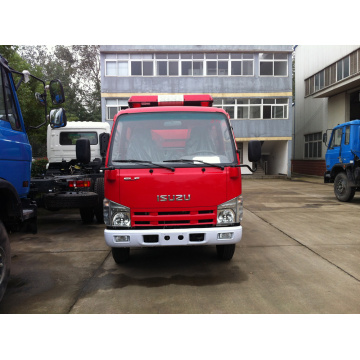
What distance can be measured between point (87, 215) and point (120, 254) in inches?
127

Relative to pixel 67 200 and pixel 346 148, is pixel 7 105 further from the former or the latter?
pixel 346 148

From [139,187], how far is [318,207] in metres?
7.66

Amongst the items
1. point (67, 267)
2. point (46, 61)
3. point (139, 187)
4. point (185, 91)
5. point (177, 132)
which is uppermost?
point (46, 61)

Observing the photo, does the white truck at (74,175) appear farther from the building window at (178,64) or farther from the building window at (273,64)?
the building window at (273,64)

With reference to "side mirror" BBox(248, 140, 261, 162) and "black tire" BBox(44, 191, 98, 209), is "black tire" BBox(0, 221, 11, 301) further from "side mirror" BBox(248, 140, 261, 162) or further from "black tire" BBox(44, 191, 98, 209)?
"side mirror" BBox(248, 140, 261, 162)

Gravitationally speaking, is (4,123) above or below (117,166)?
above

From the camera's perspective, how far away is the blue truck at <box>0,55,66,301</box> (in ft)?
11.0

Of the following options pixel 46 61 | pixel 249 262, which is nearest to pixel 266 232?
pixel 249 262

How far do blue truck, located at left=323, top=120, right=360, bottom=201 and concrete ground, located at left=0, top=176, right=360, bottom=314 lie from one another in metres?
3.71

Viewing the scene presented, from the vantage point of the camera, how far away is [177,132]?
4.45m

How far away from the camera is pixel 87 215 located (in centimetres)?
767

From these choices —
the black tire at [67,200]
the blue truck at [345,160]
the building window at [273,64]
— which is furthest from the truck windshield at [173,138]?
the building window at [273,64]

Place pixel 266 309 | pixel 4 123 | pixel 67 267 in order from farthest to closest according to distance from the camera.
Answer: pixel 67 267, pixel 4 123, pixel 266 309

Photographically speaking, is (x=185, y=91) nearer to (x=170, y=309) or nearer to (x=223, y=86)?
(x=223, y=86)
